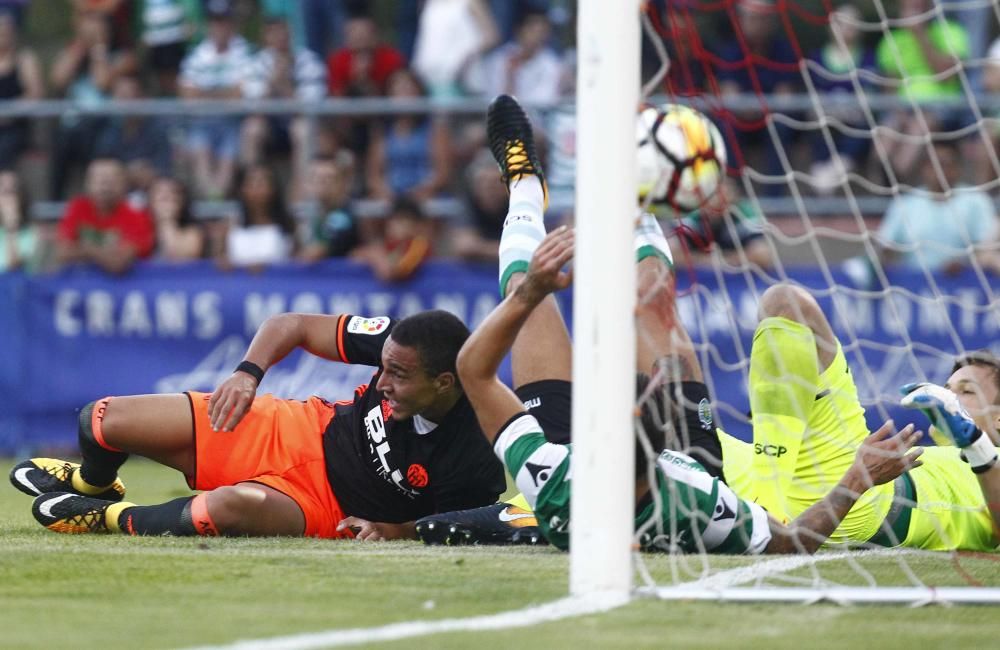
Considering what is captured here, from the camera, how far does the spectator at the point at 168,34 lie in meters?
13.7

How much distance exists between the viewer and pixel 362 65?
12.9 m

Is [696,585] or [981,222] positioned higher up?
[981,222]

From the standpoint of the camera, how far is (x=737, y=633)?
13.6 ft

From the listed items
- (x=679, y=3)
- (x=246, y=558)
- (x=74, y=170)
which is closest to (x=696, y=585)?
(x=246, y=558)

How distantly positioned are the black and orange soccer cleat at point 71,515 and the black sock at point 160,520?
9 centimetres

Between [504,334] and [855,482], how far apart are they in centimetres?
146

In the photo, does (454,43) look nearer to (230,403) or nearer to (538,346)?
(538,346)

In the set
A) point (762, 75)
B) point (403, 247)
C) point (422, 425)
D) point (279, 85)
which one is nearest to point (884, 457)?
point (422, 425)

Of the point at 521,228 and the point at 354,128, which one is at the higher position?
the point at 354,128

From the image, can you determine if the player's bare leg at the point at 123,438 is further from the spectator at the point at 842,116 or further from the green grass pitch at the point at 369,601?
the spectator at the point at 842,116

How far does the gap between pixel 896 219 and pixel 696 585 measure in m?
6.68

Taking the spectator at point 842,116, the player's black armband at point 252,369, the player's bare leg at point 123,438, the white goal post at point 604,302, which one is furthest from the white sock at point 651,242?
the spectator at point 842,116

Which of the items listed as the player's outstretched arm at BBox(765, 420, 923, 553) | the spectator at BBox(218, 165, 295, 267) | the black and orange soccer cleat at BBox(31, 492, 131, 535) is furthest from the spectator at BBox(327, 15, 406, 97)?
the player's outstretched arm at BBox(765, 420, 923, 553)

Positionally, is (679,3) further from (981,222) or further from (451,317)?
(981,222)
